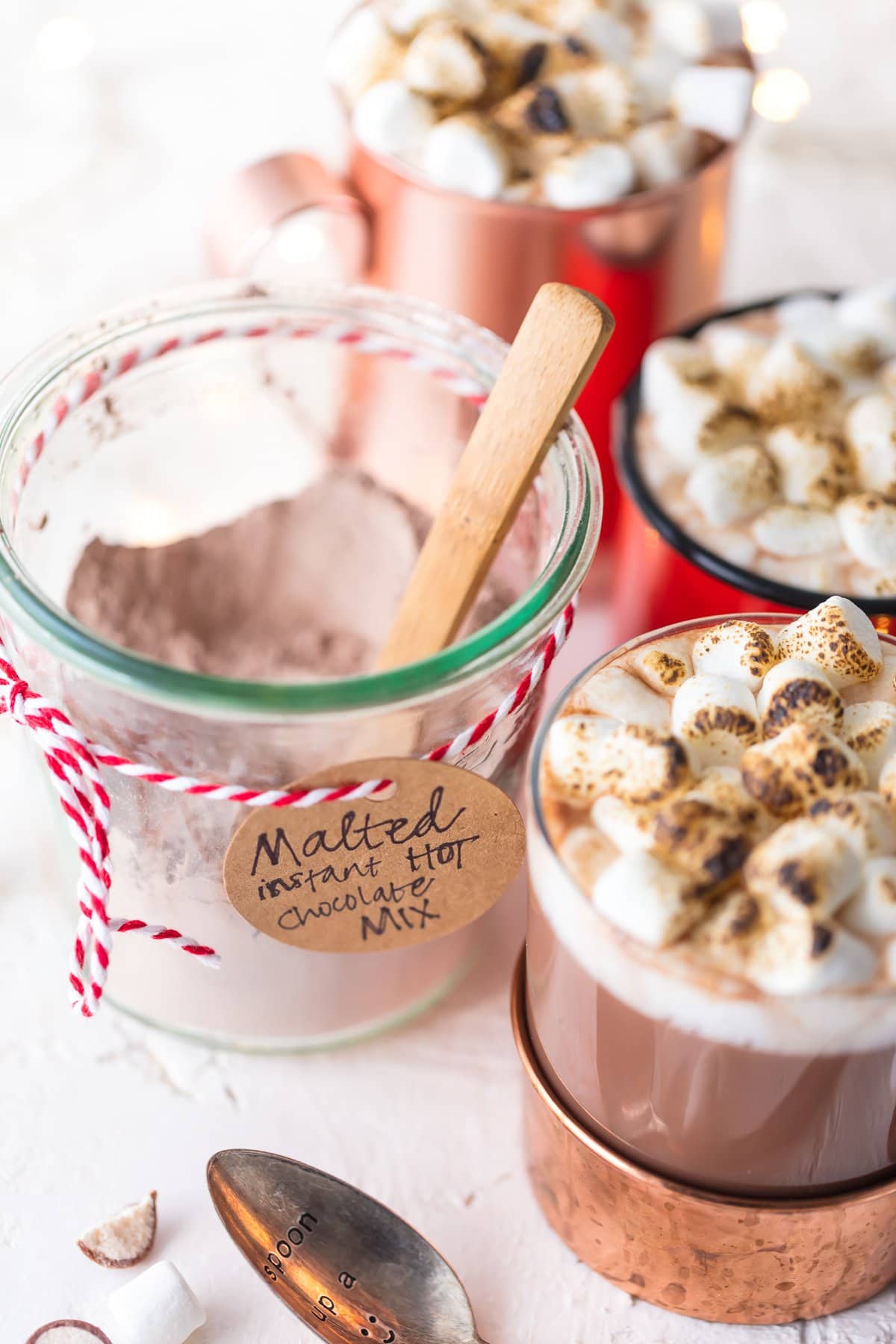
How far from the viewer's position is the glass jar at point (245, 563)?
0.58 metres

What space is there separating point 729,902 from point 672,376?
1.28ft

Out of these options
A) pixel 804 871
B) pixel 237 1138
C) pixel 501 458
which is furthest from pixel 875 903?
pixel 237 1138

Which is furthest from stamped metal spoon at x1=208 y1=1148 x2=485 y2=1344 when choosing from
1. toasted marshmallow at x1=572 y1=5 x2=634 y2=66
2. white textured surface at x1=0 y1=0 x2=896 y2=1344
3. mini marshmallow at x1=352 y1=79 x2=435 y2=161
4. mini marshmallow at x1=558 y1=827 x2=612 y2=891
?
toasted marshmallow at x1=572 y1=5 x2=634 y2=66

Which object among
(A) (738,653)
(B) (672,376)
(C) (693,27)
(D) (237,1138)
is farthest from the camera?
(C) (693,27)

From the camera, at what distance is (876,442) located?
755mm

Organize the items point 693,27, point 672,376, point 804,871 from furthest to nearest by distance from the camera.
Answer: point 693,27
point 672,376
point 804,871

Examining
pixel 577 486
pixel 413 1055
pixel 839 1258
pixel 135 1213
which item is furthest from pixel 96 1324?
pixel 577 486

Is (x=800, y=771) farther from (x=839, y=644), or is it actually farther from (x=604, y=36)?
(x=604, y=36)

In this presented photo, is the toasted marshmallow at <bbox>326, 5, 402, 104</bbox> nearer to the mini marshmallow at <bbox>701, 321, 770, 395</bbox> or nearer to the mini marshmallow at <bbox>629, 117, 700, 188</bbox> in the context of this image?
the mini marshmallow at <bbox>629, 117, 700, 188</bbox>

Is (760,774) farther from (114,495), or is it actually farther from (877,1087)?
(114,495)

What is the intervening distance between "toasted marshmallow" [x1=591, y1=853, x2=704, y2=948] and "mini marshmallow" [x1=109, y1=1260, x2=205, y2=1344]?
0.88 feet

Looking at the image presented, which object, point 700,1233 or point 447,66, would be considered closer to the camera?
point 700,1233

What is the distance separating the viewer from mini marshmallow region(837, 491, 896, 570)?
2.37 feet

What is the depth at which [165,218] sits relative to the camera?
1.21 m
